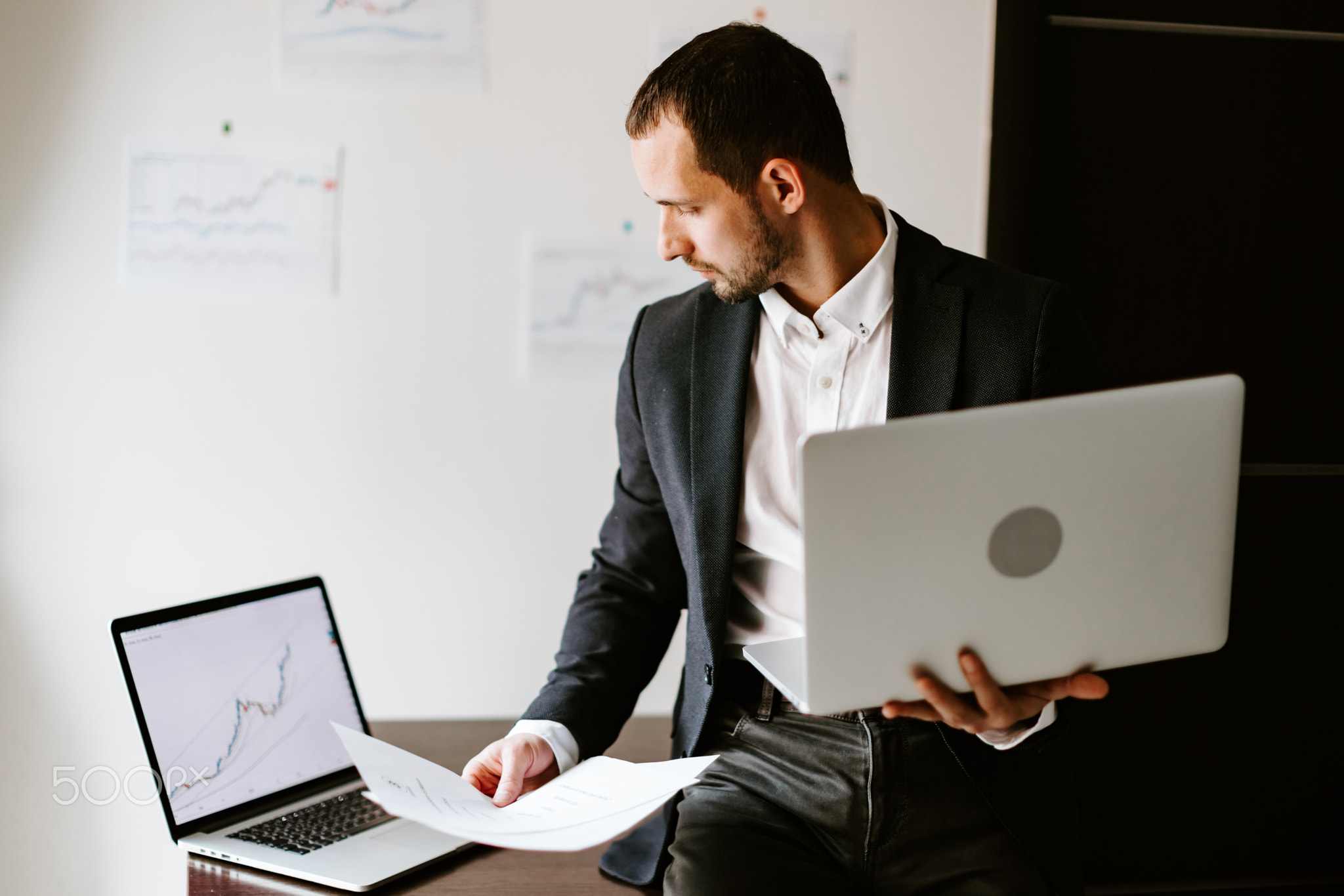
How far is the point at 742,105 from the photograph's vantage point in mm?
1198

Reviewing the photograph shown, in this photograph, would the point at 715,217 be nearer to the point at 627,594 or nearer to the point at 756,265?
the point at 756,265

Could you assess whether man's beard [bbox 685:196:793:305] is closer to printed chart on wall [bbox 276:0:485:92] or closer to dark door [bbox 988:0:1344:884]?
dark door [bbox 988:0:1344:884]

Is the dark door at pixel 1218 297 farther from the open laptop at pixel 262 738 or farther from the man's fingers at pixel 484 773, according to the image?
the open laptop at pixel 262 738

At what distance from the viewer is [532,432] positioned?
1893 millimetres

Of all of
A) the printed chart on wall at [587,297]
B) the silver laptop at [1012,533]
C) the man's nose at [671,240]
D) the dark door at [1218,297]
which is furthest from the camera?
the printed chart on wall at [587,297]

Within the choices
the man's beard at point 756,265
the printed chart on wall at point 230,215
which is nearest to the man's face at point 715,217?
the man's beard at point 756,265

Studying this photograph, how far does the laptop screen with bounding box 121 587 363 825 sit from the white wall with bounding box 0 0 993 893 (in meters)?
0.56

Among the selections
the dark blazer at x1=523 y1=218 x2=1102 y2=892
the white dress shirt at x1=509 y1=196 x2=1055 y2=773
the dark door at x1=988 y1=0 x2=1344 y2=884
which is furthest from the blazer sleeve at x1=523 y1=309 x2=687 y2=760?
the dark door at x1=988 y1=0 x2=1344 y2=884

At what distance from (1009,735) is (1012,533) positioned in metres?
0.32

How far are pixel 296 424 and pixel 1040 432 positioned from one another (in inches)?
57.8

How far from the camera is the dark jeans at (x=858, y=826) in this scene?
1061 millimetres

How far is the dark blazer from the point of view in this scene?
114 centimetres

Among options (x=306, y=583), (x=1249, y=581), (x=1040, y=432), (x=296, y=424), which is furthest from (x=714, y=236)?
(x=1249, y=581)

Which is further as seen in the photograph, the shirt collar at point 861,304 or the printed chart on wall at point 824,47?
the printed chart on wall at point 824,47
